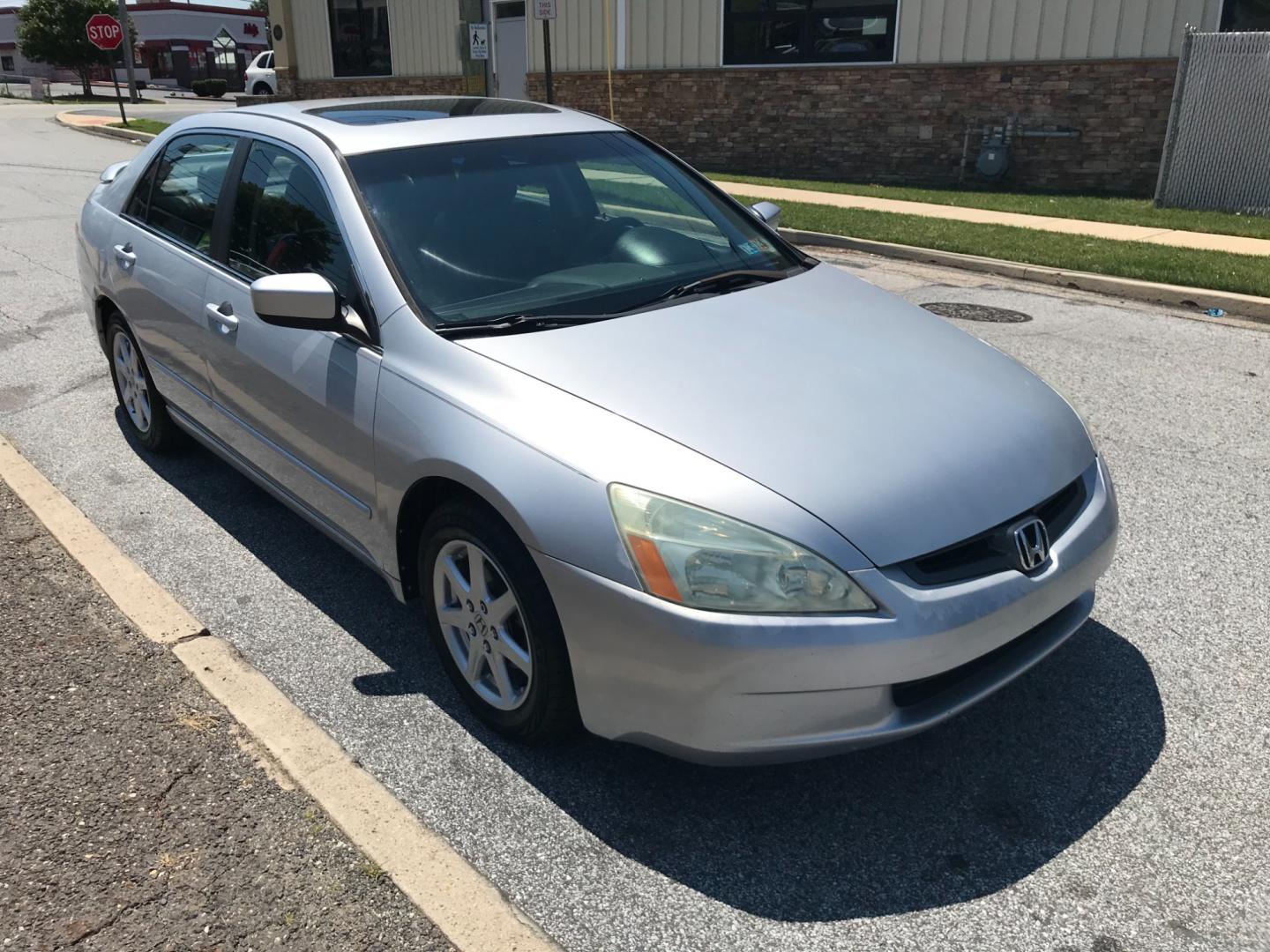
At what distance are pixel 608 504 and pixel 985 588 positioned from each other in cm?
94

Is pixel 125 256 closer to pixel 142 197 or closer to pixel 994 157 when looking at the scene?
pixel 142 197

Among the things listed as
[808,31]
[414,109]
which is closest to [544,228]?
[414,109]

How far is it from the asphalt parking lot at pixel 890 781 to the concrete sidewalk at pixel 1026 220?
6.44 m

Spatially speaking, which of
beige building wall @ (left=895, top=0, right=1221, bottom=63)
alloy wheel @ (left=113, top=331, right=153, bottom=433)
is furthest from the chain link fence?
alloy wheel @ (left=113, top=331, right=153, bottom=433)

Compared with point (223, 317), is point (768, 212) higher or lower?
higher

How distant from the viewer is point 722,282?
379 centimetres

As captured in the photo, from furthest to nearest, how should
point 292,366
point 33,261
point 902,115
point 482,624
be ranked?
point 902,115 < point 33,261 < point 292,366 < point 482,624

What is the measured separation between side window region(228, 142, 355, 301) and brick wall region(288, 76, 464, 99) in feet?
66.2

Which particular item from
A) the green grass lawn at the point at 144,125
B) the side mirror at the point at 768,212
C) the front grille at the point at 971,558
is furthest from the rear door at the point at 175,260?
the green grass lawn at the point at 144,125

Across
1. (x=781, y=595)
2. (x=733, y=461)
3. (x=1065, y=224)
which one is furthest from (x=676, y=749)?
(x=1065, y=224)

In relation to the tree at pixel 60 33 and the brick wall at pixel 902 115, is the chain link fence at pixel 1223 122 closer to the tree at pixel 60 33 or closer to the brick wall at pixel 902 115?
the brick wall at pixel 902 115

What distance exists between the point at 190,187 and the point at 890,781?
3.74 metres

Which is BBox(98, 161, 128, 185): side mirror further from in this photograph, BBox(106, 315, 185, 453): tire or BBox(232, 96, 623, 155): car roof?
BBox(232, 96, 623, 155): car roof

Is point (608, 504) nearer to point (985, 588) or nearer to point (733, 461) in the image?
point (733, 461)
